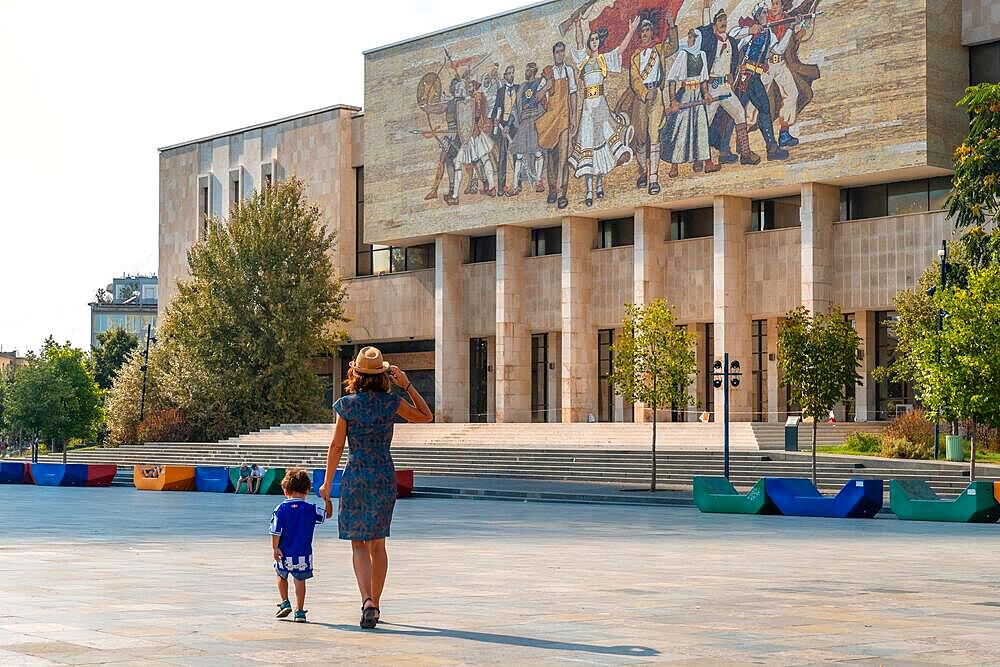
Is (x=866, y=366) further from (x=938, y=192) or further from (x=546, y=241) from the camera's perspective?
(x=546, y=241)

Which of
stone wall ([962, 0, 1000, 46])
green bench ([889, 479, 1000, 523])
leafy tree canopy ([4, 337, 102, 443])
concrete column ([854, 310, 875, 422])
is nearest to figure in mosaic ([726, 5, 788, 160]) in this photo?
stone wall ([962, 0, 1000, 46])

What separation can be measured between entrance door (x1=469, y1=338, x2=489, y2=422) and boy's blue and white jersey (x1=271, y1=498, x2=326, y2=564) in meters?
55.0

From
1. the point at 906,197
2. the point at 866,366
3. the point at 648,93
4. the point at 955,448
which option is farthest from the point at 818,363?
the point at 648,93

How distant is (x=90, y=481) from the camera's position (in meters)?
44.9

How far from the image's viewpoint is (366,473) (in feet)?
33.3

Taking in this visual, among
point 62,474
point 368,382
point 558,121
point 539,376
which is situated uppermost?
point 558,121

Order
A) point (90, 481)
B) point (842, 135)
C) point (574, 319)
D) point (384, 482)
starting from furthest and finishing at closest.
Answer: point (574, 319), point (842, 135), point (90, 481), point (384, 482)

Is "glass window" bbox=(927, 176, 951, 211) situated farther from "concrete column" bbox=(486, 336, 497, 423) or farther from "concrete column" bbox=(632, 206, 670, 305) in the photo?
"concrete column" bbox=(486, 336, 497, 423)

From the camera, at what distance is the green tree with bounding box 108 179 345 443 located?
6397cm

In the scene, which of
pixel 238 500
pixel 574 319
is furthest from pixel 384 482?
pixel 574 319

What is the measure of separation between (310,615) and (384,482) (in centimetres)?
118

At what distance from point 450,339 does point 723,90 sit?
18.0 m

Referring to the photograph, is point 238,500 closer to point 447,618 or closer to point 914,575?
point 914,575

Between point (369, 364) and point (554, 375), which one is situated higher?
point (554, 375)
